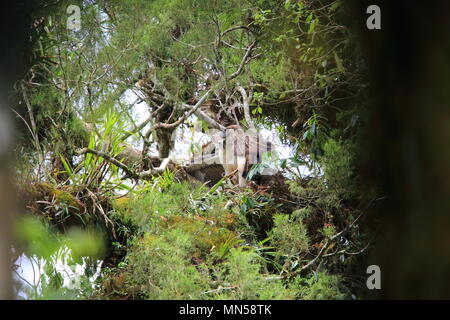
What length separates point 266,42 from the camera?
4.51 ft

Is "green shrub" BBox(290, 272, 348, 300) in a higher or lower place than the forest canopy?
lower

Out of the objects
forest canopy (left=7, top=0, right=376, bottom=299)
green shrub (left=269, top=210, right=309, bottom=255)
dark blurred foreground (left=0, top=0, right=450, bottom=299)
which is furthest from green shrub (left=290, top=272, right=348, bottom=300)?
dark blurred foreground (left=0, top=0, right=450, bottom=299)

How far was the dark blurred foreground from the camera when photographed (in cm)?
27

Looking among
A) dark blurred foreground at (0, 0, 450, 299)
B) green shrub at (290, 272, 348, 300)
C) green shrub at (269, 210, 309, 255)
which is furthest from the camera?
green shrub at (269, 210, 309, 255)

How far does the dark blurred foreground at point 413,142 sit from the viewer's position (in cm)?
27

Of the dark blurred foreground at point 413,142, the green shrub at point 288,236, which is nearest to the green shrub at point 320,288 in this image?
the green shrub at point 288,236

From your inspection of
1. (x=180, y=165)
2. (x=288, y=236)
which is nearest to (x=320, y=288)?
(x=288, y=236)

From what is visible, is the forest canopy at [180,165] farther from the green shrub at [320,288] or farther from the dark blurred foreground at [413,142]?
the dark blurred foreground at [413,142]

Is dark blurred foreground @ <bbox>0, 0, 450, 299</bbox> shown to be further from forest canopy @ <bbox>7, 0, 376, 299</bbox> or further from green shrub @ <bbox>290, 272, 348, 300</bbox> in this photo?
green shrub @ <bbox>290, 272, 348, 300</bbox>

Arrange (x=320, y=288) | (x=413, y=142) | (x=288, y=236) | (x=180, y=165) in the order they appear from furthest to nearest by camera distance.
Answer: (x=180, y=165) → (x=288, y=236) → (x=320, y=288) → (x=413, y=142)

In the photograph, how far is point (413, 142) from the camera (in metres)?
0.28

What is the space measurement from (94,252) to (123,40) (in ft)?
2.37

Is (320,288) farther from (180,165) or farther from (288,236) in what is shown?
(180,165)

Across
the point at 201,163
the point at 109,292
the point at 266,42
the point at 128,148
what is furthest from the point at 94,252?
the point at 266,42
